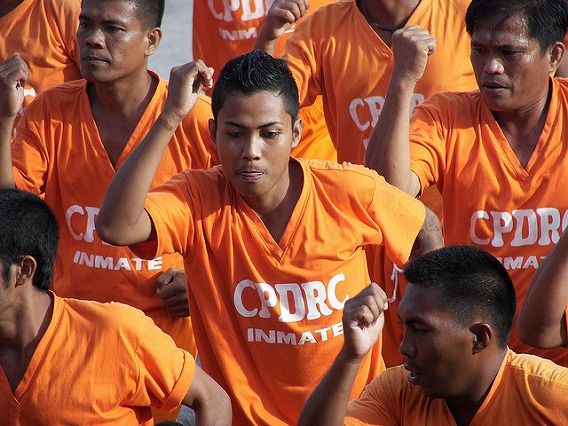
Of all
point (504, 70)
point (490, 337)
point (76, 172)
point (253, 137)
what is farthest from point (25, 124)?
point (490, 337)

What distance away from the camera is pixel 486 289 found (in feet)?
16.1

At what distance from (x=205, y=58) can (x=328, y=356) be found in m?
3.02

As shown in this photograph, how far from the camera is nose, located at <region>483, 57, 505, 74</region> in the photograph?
5773 millimetres

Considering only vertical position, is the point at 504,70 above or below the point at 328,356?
above

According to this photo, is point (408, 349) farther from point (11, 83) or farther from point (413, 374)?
point (11, 83)

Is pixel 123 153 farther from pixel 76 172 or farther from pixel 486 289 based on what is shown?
Answer: pixel 486 289

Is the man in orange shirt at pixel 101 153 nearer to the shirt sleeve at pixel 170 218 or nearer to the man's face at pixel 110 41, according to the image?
the man's face at pixel 110 41

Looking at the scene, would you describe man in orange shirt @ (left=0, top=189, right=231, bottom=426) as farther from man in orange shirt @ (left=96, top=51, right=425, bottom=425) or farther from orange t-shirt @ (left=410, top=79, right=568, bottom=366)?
orange t-shirt @ (left=410, top=79, right=568, bottom=366)

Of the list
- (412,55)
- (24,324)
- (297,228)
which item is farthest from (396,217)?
(24,324)

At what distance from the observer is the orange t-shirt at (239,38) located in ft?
24.6

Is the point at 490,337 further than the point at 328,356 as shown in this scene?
No

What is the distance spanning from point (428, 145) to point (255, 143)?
33.0 inches

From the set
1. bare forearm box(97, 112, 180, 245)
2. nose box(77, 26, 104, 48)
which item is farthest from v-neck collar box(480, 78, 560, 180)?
nose box(77, 26, 104, 48)

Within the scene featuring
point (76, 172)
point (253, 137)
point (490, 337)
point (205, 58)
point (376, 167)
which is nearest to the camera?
point (490, 337)
